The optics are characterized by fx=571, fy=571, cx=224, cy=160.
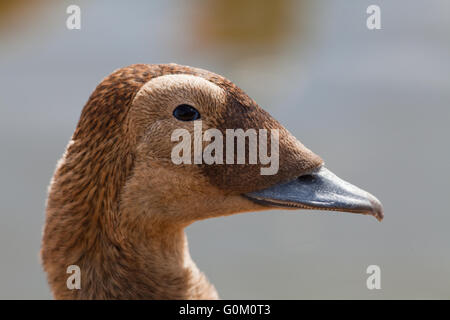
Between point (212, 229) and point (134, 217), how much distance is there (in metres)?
3.80

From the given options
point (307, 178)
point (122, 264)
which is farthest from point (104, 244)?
point (307, 178)

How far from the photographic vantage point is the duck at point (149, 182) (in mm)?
2289

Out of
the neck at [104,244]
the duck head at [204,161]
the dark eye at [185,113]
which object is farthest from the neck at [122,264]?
the dark eye at [185,113]

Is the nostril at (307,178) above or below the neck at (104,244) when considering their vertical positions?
above

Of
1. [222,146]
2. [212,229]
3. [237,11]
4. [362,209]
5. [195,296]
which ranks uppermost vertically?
[237,11]

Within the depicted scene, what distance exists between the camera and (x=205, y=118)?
2299 millimetres

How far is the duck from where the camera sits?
2289 mm

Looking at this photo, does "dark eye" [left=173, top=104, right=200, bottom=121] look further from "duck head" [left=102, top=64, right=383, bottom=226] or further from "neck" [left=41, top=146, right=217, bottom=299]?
"neck" [left=41, top=146, right=217, bottom=299]

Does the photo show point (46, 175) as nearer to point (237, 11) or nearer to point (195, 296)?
point (195, 296)

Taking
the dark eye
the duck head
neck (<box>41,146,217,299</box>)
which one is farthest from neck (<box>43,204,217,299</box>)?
the dark eye

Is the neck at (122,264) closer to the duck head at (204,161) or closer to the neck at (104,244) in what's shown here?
the neck at (104,244)

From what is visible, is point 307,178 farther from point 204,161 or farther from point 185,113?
point 185,113

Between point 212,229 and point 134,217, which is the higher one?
point 134,217
